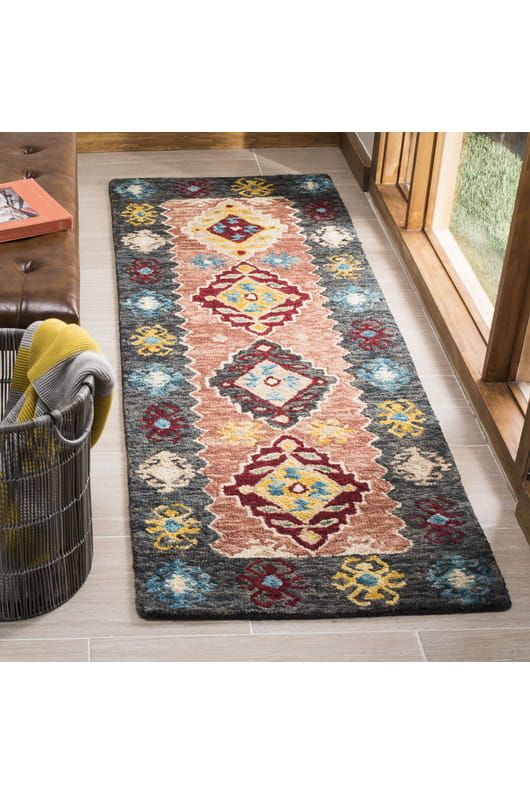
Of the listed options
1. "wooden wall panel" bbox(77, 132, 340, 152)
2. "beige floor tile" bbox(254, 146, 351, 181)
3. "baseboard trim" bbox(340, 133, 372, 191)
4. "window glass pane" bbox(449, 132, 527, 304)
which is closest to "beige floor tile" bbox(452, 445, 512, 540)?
"window glass pane" bbox(449, 132, 527, 304)

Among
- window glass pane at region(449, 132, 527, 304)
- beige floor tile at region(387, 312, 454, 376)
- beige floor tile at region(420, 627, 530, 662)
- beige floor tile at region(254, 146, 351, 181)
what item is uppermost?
window glass pane at region(449, 132, 527, 304)

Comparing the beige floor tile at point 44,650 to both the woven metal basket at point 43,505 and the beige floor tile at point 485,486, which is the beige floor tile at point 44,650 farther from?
the beige floor tile at point 485,486

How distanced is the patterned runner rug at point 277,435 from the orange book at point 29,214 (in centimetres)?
51

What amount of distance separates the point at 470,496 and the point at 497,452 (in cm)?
19

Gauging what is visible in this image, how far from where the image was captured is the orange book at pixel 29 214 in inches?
95.9

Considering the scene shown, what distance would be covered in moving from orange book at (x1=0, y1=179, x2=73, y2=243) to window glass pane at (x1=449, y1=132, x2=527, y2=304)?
1251 millimetres

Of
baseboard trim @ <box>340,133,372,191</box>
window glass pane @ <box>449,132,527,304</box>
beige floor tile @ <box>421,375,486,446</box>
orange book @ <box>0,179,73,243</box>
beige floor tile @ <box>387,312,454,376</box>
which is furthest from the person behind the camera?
baseboard trim @ <box>340,133,372,191</box>

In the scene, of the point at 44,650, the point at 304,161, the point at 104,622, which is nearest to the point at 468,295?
the point at 304,161

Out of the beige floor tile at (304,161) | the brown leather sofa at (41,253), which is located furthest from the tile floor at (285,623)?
the beige floor tile at (304,161)

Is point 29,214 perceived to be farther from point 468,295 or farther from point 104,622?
point 468,295

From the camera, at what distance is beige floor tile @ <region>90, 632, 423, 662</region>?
75.9 inches

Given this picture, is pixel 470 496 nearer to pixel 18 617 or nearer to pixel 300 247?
pixel 18 617

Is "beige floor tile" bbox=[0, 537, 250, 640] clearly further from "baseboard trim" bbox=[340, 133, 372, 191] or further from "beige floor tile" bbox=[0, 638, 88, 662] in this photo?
"baseboard trim" bbox=[340, 133, 372, 191]

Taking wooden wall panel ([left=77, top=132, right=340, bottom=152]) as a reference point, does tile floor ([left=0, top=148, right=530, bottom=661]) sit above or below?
below
